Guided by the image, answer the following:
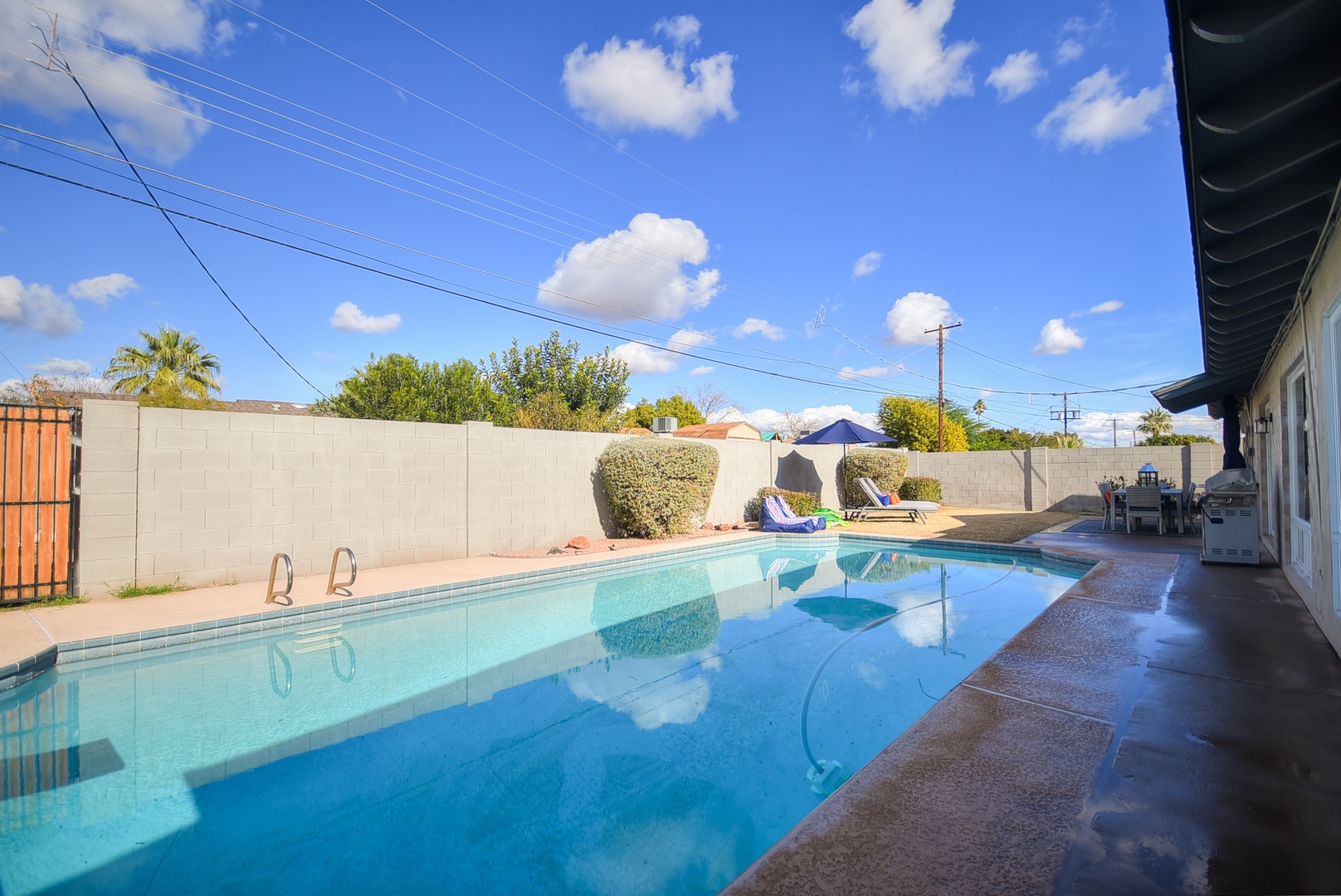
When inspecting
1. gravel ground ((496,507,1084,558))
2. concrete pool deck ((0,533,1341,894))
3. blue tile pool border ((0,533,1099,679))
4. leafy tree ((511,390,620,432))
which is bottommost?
blue tile pool border ((0,533,1099,679))

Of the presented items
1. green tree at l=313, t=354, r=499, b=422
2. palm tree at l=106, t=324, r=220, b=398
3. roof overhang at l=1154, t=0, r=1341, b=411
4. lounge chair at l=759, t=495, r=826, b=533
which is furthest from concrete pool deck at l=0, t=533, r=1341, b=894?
palm tree at l=106, t=324, r=220, b=398

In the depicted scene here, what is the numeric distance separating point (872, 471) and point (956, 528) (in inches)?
151

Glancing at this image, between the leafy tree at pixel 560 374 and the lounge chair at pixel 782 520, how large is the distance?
41.7 ft

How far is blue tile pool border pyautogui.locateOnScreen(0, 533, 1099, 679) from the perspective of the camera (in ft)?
14.9

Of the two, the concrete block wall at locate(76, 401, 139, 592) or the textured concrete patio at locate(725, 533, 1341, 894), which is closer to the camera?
the textured concrete patio at locate(725, 533, 1341, 894)

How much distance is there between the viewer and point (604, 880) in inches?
94.0

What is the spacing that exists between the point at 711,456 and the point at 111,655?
8.70 m

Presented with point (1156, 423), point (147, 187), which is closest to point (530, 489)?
point (147, 187)

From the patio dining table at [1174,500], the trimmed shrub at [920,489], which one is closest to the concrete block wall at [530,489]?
the patio dining table at [1174,500]

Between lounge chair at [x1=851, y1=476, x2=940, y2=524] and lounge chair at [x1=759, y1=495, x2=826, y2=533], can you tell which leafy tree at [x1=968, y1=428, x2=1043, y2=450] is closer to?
lounge chair at [x1=851, y1=476, x2=940, y2=524]

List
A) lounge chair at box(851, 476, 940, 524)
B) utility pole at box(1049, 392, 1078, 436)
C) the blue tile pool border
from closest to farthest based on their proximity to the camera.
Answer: the blue tile pool border
lounge chair at box(851, 476, 940, 524)
utility pole at box(1049, 392, 1078, 436)

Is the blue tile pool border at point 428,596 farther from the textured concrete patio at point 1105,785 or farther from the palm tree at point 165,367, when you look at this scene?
the palm tree at point 165,367

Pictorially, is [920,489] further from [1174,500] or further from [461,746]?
[461,746]

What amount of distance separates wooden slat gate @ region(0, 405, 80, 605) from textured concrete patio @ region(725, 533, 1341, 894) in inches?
288
